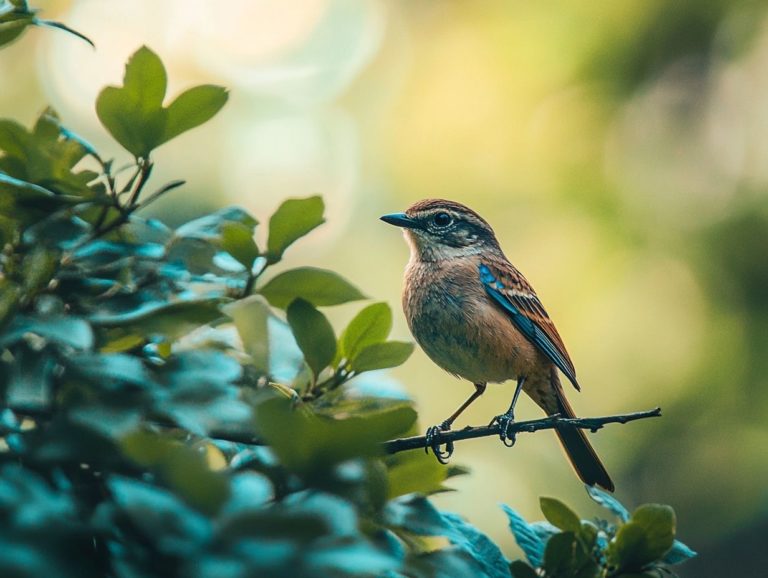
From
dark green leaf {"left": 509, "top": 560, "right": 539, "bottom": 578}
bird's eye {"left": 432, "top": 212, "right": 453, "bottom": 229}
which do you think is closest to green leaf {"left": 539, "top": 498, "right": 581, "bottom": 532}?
dark green leaf {"left": 509, "top": 560, "right": 539, "bottom": 578}

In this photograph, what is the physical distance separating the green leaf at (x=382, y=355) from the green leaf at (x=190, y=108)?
0.62m

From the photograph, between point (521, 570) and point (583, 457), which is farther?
point (583, 457)

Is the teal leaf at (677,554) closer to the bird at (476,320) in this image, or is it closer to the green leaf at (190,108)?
the green leaf at (190,108)

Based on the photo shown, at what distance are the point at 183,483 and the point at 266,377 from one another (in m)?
0.93

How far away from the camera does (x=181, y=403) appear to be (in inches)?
54.4

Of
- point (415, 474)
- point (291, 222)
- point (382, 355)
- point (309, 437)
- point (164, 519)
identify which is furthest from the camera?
point (382, 355)

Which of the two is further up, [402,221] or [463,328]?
[402,221]

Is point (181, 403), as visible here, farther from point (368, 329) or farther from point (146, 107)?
point (368, 329)

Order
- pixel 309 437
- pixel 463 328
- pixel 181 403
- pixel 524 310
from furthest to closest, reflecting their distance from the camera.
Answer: pixel 524 310 < pixel 463 328 < pixel 181 403 < pixel 309 437

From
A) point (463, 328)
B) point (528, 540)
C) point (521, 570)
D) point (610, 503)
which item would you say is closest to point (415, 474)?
point (521, 570)

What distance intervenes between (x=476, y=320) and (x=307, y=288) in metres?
2.49

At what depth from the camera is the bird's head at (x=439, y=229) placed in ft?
15.8

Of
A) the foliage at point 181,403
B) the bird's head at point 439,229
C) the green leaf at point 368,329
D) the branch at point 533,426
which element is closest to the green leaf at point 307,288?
Result: the foliage at point 181,403

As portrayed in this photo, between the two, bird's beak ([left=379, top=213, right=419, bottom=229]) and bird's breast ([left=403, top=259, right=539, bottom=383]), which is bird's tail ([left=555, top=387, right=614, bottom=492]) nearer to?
bird's breast ([left=403, top=259, right=539, bottom=383])
